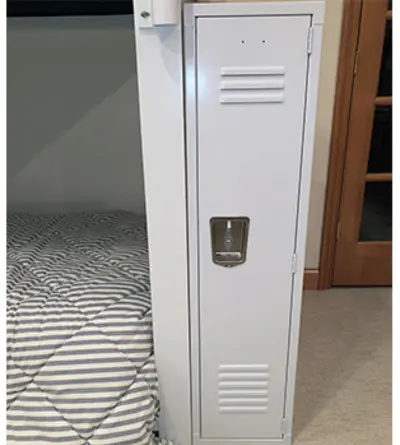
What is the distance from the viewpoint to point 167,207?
1.22 metres

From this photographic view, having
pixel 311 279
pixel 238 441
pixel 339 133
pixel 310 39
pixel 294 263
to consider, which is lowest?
pixel 238 441

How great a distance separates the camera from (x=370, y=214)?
2.39 meters

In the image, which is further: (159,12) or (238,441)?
(238,441)

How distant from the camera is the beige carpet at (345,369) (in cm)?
158

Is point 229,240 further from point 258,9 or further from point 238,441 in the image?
point 238,441

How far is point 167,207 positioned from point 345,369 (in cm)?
112

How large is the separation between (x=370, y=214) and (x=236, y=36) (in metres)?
1.55

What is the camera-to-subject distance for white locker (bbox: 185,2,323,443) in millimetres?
1105

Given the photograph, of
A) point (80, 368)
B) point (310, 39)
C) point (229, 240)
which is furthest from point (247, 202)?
point (80, 368)

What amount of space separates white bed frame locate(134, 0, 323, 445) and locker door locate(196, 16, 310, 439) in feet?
0.09

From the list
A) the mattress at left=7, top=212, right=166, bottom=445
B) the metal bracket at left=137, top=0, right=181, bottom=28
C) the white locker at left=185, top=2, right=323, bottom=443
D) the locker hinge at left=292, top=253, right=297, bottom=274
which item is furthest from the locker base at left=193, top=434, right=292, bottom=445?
the metal bracket at left=137, top=0, right=181, bottom=28

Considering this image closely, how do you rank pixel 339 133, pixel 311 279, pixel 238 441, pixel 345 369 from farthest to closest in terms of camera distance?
pixel 311 279
pixel 339 133
pixel 345 369
pixel 238 441

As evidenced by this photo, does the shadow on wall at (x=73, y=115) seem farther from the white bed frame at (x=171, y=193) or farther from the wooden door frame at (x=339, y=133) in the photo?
the white bed frame at (x=171, y=193)

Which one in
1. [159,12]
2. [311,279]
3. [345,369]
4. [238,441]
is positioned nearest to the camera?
[159,12]
